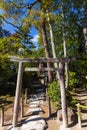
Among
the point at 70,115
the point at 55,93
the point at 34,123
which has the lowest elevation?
the point at 34,123

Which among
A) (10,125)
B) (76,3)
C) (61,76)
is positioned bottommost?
(10,125)

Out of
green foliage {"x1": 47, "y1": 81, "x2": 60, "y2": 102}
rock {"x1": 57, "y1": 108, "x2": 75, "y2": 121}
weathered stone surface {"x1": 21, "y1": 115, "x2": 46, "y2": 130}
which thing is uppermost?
green foliage {"x1": 47, "y1": 81, "x2": 60, "y2": 102}

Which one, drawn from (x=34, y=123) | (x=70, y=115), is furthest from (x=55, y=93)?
(x=34, y=123)

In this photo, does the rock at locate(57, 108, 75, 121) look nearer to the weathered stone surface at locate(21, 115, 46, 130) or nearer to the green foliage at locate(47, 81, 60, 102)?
the weathered stone surface at locate(21, 115, 46, 130)

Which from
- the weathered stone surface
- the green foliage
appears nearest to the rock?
the weathered stone surface

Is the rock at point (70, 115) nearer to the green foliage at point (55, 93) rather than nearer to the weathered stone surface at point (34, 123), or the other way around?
the weathered stone surface at point (34, 123)

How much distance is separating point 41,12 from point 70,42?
36.0 feet

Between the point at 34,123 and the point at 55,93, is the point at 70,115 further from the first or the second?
the point at 55,93

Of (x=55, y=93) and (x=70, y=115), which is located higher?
(x=55, y=93)

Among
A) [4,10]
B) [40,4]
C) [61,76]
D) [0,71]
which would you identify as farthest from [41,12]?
[0,71]

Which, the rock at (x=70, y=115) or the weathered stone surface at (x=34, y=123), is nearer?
the weathered stone surface at (x=34, y=123)

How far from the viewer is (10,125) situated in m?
10.7

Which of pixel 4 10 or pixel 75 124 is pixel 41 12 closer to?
pixel 4 10

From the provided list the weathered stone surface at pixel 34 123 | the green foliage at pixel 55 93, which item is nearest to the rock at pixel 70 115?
the weathered stone surface at pixel 34 123
